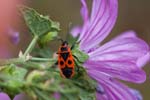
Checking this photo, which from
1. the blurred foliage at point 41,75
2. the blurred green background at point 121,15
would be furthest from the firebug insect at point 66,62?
the blurred green background at point 121,15

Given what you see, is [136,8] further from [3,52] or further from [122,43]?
[122,43]

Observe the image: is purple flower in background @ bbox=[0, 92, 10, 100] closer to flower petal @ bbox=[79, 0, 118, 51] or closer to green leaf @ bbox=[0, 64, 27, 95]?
green leaf @ bbox=[0, 64, 27, 95]

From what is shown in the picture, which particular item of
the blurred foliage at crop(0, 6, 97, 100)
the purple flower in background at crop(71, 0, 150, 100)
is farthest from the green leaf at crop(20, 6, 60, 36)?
the purple flower in background at crop(71, 0, 150, 100)

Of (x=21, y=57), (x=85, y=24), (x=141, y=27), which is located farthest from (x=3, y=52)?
(x=141, y=27)

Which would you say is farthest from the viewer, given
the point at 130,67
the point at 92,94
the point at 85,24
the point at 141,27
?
the point at 141,27

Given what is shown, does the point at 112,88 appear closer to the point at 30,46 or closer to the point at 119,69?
the point at 119,69

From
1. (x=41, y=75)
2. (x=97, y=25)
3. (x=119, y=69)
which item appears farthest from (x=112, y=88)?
(x=41, y=75)
